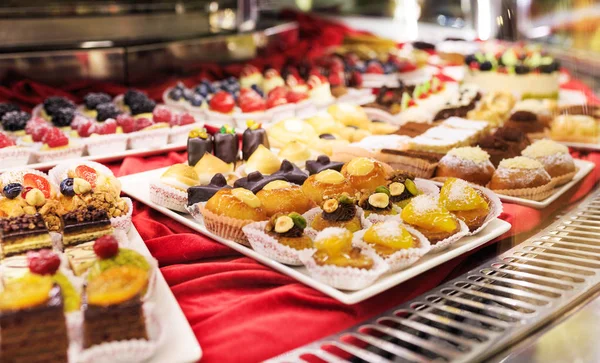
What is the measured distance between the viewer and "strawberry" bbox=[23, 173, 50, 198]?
2012 millimetres

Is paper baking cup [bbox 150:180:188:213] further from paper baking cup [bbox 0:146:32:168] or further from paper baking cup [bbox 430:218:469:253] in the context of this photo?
paper baking cup [bbox 430:218:469:253]

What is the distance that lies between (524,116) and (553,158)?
806 millimetres

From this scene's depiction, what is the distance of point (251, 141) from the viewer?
8.98 ft

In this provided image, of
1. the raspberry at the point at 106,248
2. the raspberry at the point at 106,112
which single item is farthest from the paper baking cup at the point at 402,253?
the raspberry at the point at 106,112

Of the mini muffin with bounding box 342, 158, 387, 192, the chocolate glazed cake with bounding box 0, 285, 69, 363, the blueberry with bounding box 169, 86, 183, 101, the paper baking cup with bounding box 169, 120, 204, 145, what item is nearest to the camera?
the chocolate glazed cake with bounding box 0, 285, 69, 363

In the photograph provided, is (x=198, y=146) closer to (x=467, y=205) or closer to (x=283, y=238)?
(x=283, y=238)

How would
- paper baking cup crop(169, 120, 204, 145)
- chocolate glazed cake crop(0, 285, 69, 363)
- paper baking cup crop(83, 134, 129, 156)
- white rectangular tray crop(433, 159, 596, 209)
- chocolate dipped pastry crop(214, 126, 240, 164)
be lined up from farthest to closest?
paper baking cup crop(169, 120, 204, 145) → paper baking cup crop(83, 134, 129, 156) → chocolate dipped pastry crop(214, 126, 240, 164) → white rectangular tray crop(433, 159, 596, 209) → chocolate glazed cake crop(0, 285, 69, 363)

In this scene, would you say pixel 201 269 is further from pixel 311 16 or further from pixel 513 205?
pixel 311 16

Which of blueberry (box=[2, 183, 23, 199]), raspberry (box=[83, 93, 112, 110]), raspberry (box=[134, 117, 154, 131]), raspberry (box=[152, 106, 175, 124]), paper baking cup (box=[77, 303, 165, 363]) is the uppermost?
raspberry (box=[83, 93, 112, 110])

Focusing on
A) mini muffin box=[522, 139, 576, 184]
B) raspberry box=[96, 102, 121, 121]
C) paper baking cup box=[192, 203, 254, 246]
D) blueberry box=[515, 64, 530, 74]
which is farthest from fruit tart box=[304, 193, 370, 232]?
blueberry box=[515, 64, 530, 74]

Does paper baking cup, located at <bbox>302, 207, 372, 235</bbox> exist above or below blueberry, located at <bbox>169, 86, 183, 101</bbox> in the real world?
below

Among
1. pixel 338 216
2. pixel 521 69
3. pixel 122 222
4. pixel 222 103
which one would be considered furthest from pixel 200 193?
pixel 521 69

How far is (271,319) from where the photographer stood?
4.98 feet

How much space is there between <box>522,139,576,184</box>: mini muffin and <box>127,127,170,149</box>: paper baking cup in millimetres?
1662
